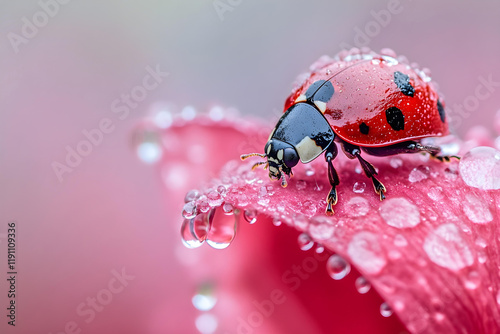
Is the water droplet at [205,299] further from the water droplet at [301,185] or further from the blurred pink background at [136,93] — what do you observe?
the water droplet at [301,185]

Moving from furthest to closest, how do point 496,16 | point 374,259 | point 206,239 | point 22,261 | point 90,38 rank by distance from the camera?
point 496,16
point 90,38
point 22,261
point 206,239
point 374,259

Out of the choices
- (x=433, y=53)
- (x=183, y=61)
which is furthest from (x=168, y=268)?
(x=433, y=53)

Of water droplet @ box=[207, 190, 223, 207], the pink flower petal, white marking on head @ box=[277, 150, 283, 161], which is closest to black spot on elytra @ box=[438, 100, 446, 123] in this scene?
the pink flower petal

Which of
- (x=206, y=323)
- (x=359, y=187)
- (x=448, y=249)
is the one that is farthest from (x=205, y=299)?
(x=448, y=249)

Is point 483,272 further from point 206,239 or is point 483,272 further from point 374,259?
point 206,239

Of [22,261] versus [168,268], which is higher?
[168,268]

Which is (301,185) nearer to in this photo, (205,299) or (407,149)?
(407,149)


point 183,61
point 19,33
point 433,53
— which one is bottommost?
point 19,33

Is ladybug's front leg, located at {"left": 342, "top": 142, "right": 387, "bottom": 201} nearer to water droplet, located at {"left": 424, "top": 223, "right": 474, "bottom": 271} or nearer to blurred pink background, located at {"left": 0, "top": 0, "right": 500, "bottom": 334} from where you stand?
water droplet, located at {"left": 424, "top": 223, "right": 474, "bottom": 271}
